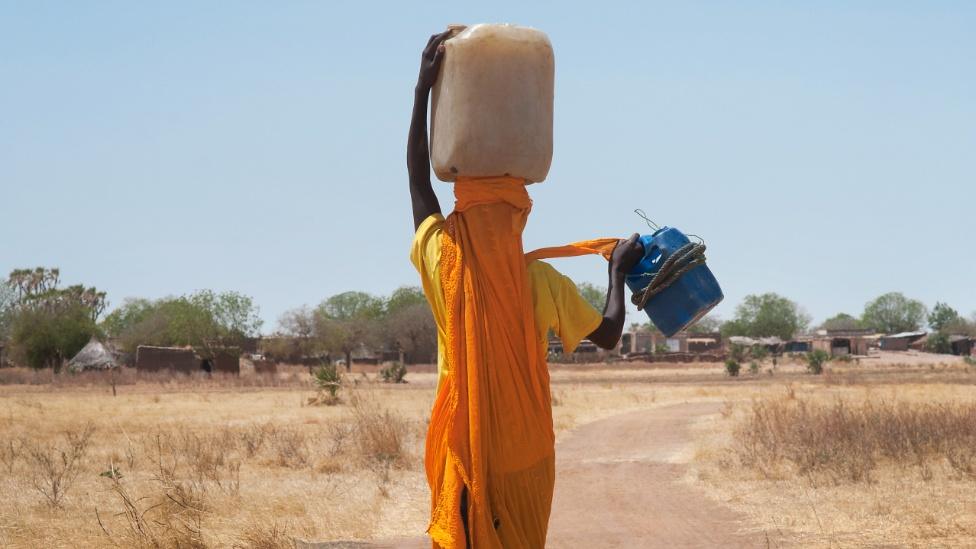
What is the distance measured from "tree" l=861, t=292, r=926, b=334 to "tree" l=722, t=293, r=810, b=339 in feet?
71.1

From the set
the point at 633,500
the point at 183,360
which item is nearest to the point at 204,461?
the point at 633,500

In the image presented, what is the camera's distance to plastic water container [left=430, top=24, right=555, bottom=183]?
12.2ft

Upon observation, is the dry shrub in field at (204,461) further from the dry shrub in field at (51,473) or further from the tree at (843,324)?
the tree at (843,324)

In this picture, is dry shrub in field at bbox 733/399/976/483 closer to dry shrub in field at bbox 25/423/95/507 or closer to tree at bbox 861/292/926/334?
dry shrub in field at bbox 25/423/95/507

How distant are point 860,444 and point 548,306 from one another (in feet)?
26.3

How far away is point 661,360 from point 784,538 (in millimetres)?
60982

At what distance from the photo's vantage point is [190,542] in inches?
264

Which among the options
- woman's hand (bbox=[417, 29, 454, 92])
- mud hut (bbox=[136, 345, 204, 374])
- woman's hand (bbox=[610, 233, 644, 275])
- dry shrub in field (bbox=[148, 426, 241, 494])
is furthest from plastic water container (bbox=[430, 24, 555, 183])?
mud hut (bbox=[136, 345, 204, 374])

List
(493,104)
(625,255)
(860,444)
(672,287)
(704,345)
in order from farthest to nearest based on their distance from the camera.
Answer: (704,345) < (860,444) < (672,287) < (625,255) < (493,104)

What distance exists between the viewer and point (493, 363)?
3592 millimetres

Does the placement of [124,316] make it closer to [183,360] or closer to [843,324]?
[183,360]

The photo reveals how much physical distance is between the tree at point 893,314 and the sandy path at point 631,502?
121313 mm

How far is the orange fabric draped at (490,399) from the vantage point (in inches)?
140

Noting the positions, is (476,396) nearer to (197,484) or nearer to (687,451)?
(197,484)
